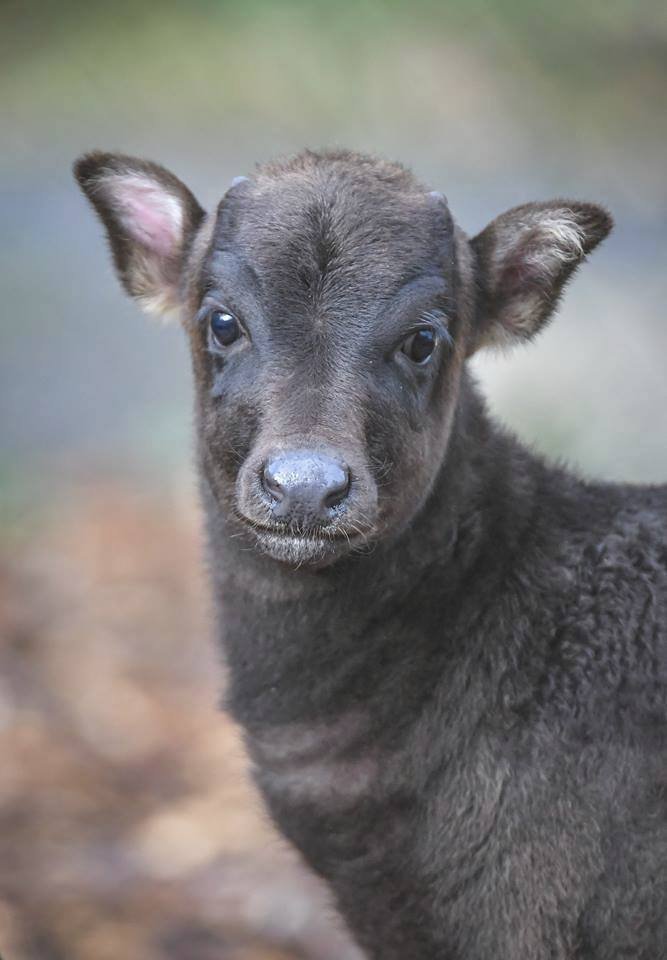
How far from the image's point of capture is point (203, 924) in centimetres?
791

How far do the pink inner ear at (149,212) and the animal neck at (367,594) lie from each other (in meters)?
1.27

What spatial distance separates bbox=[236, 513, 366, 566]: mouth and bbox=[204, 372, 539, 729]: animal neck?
38cm

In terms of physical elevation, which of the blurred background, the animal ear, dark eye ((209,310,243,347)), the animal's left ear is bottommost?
dark eye ((209,310,243,347))

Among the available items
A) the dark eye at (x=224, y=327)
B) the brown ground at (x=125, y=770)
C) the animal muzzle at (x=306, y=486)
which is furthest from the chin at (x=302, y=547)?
the brown ground at (x=125, y=770)

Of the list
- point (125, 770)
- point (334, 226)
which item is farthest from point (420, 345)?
point (125, 770)

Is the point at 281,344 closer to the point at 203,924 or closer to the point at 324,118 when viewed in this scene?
the point at 203,924

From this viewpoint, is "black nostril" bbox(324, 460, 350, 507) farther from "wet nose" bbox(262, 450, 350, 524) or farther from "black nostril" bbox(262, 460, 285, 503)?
"black nostril" bbox(262, 460, 285, 503)

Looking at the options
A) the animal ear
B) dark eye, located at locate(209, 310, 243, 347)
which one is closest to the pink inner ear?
the animal ear

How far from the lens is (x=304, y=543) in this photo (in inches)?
192

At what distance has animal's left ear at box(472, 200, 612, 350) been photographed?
5508 mm

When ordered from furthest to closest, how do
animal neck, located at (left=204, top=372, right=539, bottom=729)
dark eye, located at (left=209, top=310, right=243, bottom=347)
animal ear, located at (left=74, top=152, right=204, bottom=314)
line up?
animal ear, located at (left=74, top=152, right=204, bottom=314)
animal neck, located at (left=204, top=372, right=539, bottom=729)
dark eye, located at (left=209, top=310, right=243, bottom=347)

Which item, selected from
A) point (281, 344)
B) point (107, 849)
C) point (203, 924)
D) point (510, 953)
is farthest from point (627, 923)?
point (107, 849)

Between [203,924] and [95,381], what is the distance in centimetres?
439

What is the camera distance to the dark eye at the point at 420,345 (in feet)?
17.4
